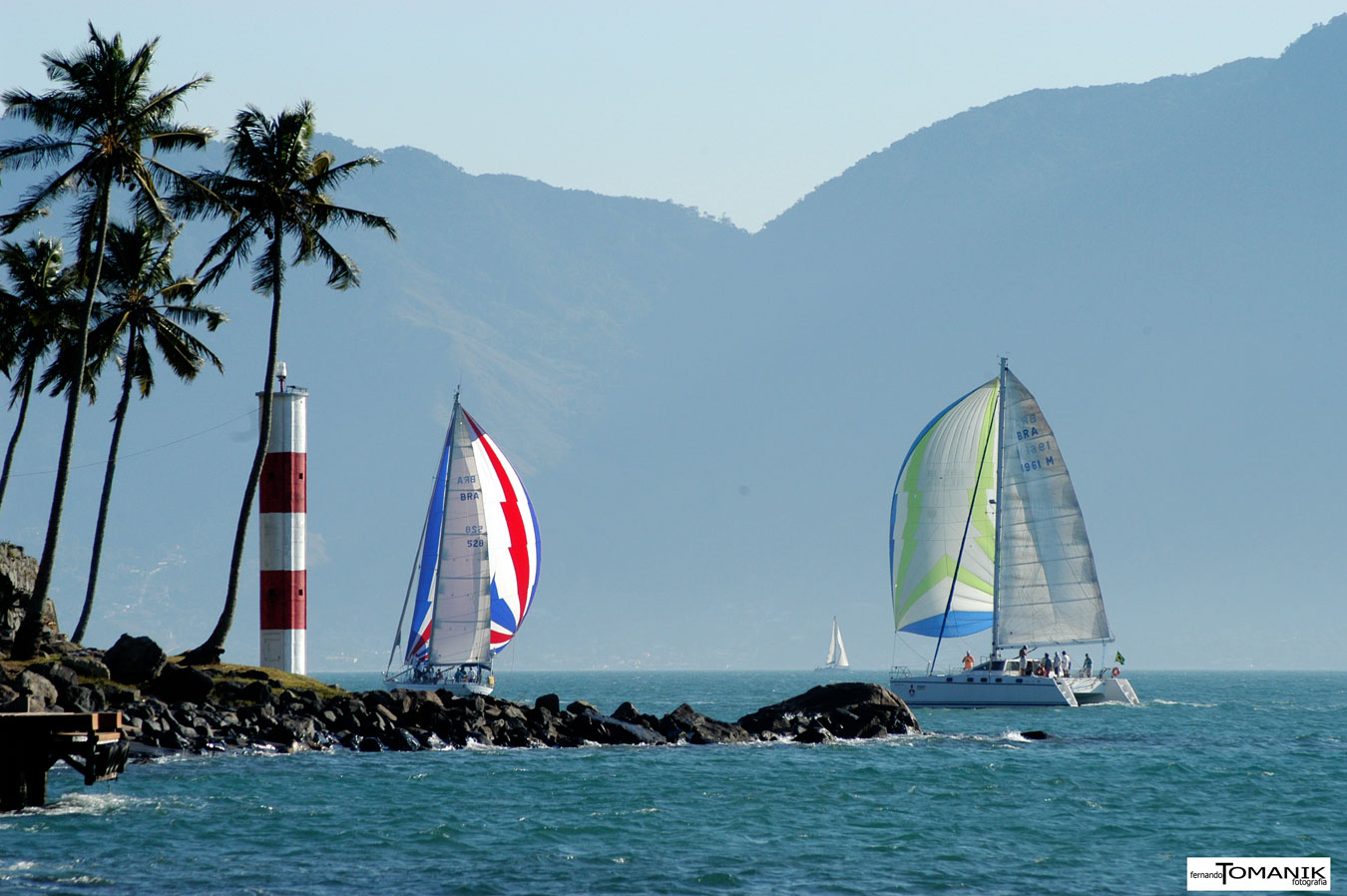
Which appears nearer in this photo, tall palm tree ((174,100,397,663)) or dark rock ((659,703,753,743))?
tall palm tree ((174,100,397,663))

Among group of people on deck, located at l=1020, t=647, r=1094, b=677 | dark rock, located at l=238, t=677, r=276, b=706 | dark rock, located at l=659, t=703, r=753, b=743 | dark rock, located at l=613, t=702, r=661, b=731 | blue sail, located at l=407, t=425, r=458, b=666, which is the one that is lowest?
dark rock, located at l=659, t=703, r=753, b=743

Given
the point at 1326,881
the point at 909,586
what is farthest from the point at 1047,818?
the point at 909,586

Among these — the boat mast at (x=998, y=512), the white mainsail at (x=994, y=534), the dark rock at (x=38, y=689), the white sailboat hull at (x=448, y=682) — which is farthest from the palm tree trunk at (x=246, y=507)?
the boat mast at (x=998, y=512)

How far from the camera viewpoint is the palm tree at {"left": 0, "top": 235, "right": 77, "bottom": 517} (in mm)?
45375

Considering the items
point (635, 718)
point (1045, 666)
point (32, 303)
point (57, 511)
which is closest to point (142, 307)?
point (32, 303)

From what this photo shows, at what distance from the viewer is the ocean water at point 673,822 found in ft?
78.1

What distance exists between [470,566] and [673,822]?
3426 centimetres

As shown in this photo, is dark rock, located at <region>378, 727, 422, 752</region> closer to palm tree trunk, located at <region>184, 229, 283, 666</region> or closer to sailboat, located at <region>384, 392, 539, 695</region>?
palm tree trunk, located at <region>184, 229, 283, 666</region>

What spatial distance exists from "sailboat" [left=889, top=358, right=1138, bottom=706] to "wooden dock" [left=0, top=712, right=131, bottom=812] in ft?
134

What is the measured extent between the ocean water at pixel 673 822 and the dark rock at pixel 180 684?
368 centimetres

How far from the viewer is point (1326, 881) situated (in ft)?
81.3

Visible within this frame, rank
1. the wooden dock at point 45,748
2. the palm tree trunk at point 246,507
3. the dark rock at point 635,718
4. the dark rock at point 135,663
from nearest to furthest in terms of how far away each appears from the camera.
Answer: the wooden dock at point 45,748 → the dark rock at point 135,663 → the palm tree trunk at point 246,507 → the dark rock at point 635,718

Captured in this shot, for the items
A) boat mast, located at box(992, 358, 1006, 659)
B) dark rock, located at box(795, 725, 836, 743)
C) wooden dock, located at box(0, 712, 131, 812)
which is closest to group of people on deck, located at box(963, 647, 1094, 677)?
boat mast, located at box(992, 358, 1006, 659)

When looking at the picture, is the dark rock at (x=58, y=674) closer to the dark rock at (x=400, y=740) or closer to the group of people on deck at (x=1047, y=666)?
the dark rock at (x=400, y=740)
